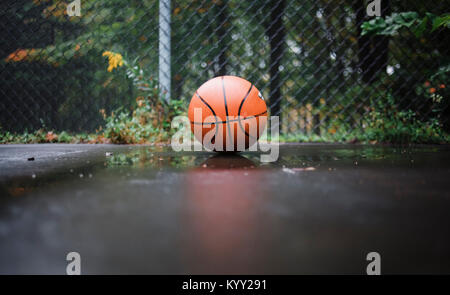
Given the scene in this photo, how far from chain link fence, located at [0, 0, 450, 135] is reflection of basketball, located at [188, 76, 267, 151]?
6.47ft

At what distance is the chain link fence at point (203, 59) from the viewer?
4.54 metres

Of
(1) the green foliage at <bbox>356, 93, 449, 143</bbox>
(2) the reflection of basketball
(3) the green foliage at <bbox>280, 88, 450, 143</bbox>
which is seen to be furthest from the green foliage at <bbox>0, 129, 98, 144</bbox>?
(1) the green foliage at <bbox>356, 93, 449, 143</bbox>

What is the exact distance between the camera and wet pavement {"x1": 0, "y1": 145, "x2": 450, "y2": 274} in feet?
2.48

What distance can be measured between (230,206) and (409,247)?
565 millimetres

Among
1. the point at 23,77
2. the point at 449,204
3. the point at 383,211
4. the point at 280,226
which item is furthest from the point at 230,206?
the point at 23,77

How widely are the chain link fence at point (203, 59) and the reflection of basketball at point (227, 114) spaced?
1.97 m

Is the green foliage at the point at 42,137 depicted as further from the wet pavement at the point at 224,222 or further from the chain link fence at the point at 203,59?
the wet pavement at the point at 224,222

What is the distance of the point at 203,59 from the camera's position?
532 cm

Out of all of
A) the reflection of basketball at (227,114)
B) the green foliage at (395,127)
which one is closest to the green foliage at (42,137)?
the reflection of basketball at (227,114)

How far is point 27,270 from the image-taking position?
0.72 metres

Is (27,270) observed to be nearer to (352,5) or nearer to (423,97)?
(423,97)

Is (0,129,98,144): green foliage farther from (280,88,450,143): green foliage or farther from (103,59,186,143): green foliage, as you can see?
(280,88,450,143): green foliage

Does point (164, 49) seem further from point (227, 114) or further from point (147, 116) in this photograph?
point (227, 114)

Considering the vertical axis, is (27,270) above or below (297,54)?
below
